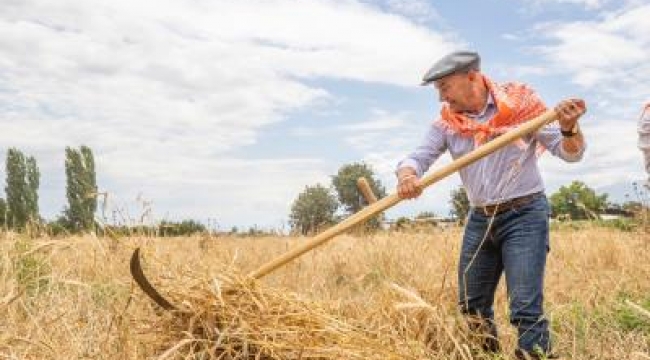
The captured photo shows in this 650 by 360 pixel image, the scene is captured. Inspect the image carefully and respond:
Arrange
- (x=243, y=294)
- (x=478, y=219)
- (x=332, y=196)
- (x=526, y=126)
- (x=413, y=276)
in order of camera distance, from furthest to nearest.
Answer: (x=332, y=196), (x=413, y=276), (x=478, y=219), (x=526, y=126), (x=243, y=294)

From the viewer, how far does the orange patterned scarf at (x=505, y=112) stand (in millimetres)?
3951

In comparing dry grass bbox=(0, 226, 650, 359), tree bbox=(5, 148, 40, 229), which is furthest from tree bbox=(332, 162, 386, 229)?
dry grass bbox=(0, 226, 650, 359)

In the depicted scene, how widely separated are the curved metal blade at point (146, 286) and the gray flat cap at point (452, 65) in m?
1.65

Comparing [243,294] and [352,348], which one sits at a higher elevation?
[243,294]

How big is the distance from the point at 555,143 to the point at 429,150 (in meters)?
0.69

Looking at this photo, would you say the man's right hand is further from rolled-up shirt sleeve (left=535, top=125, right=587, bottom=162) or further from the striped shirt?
rolled-up shirt sleeve (left=535, top=125, right=587, bottom=162)

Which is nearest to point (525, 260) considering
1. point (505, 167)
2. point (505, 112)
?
point (505, 167)

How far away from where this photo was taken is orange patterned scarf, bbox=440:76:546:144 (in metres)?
3.95

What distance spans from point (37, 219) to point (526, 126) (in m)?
5.36

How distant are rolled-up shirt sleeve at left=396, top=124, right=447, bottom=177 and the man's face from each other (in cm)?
23

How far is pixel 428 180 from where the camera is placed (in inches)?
150

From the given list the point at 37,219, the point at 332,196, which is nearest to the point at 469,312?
the point at 37,219

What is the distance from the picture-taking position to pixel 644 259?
7.09m

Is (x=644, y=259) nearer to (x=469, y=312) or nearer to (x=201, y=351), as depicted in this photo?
(x=469, y=312)
